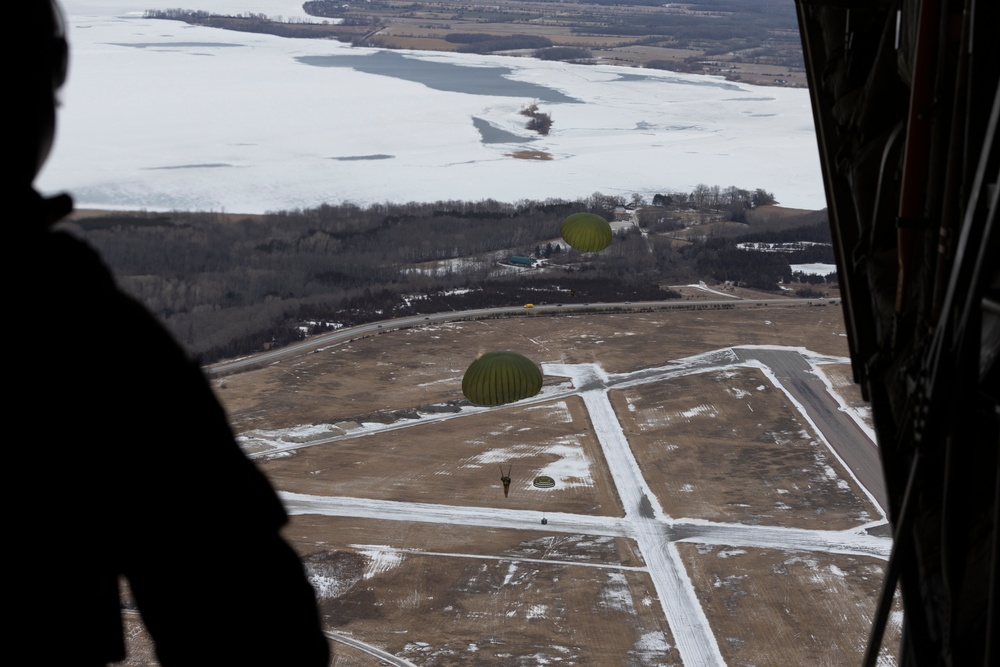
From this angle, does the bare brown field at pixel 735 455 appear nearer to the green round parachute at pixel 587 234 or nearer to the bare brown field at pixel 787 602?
the bare brown field at pixel 787 602

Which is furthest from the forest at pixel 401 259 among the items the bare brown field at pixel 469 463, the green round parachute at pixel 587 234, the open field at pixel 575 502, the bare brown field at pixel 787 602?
the bare brown field at pixel 787 602

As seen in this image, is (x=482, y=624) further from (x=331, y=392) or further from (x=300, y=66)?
(x=300, y=66)

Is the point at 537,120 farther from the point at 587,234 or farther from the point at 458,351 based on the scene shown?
the point at 458,351

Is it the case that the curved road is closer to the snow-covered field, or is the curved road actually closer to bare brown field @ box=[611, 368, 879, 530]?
bare brown field @ box=[611, 368, 879, 530]

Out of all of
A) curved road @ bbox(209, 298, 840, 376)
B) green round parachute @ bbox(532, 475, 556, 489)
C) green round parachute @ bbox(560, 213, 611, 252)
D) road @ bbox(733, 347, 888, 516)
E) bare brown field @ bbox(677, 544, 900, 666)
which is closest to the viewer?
bare brown field @ bbox(677, 544, 900, 666)

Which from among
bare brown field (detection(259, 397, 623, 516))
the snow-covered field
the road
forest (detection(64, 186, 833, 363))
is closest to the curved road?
forest (detection(64, 186, 833, 363))

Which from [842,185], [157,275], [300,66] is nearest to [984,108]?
[842,185]

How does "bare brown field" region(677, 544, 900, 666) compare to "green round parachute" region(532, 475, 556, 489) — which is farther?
"green round parachute" region(532, 475, 556, 489)
